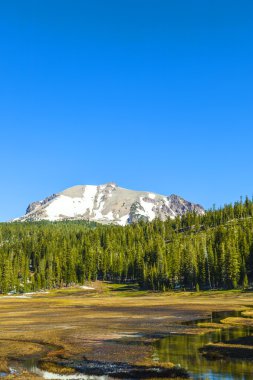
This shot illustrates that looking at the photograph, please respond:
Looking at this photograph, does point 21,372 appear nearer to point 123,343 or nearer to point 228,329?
point 123,343

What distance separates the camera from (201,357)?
123 feet

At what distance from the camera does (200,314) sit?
74.8 m

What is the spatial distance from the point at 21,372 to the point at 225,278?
385 ft

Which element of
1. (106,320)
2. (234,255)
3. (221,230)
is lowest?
(106,320)

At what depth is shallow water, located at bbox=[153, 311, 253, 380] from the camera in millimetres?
31516

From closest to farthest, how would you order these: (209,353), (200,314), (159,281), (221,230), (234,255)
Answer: (209,353) < (200,314) < (234,255) < (159,281) < (221,230)

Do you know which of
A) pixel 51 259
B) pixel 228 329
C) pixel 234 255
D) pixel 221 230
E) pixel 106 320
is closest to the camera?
pixel 228 329

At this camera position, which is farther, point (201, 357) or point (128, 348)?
point (128, 348)

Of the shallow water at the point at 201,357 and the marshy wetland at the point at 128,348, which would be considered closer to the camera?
the shallow water at the point at 201,357

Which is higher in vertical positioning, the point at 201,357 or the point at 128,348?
the point at 201,357

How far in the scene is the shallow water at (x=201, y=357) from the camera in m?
31.5

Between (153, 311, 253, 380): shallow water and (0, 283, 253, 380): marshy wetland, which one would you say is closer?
(153, 311, 253, 380): shallow water

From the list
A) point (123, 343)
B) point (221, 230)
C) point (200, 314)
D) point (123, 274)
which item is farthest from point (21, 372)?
point (123, 274)

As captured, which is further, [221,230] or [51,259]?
[51,259]
